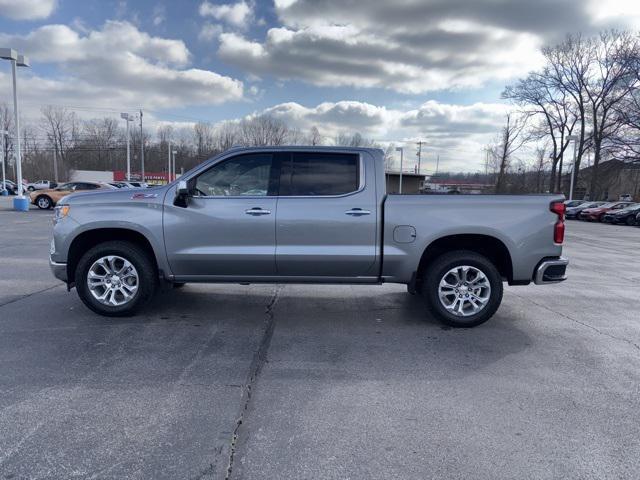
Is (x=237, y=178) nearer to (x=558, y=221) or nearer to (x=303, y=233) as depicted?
(x=303, y=233)

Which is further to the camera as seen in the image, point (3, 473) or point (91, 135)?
point (91, 135)

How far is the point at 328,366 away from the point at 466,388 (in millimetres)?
1198

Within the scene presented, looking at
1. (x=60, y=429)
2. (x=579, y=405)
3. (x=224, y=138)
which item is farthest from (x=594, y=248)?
(x=224, y=138)

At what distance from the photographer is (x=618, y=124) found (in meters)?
40.5

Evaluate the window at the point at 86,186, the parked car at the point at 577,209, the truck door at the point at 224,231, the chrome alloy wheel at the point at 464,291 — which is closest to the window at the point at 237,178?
the truck door at the point at 224,231

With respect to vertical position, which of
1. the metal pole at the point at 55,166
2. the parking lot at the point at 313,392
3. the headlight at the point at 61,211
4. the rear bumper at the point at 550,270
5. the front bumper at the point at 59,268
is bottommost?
the parking lot at the point at 313,392

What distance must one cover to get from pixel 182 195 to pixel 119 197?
0.82m

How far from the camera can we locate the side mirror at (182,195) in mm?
4840

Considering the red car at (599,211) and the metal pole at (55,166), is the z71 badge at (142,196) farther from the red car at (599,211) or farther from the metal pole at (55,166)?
the metal pole at (55,166)

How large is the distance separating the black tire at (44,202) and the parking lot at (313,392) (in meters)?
22.4

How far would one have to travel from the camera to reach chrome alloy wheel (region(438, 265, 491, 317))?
4973 millimetres

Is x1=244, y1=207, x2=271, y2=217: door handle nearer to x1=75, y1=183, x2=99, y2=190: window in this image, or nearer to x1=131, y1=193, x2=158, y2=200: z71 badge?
x1=131, y1=193, x2=158, y2=200: z71 badge

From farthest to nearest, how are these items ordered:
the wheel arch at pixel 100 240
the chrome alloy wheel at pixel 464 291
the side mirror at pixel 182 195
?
the wheel arch at pixel 100 240 → the chrome alloy wheel at pixel 464 291 → the side mirror at pixel 182 195

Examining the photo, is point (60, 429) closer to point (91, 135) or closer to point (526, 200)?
point (526, 200)
